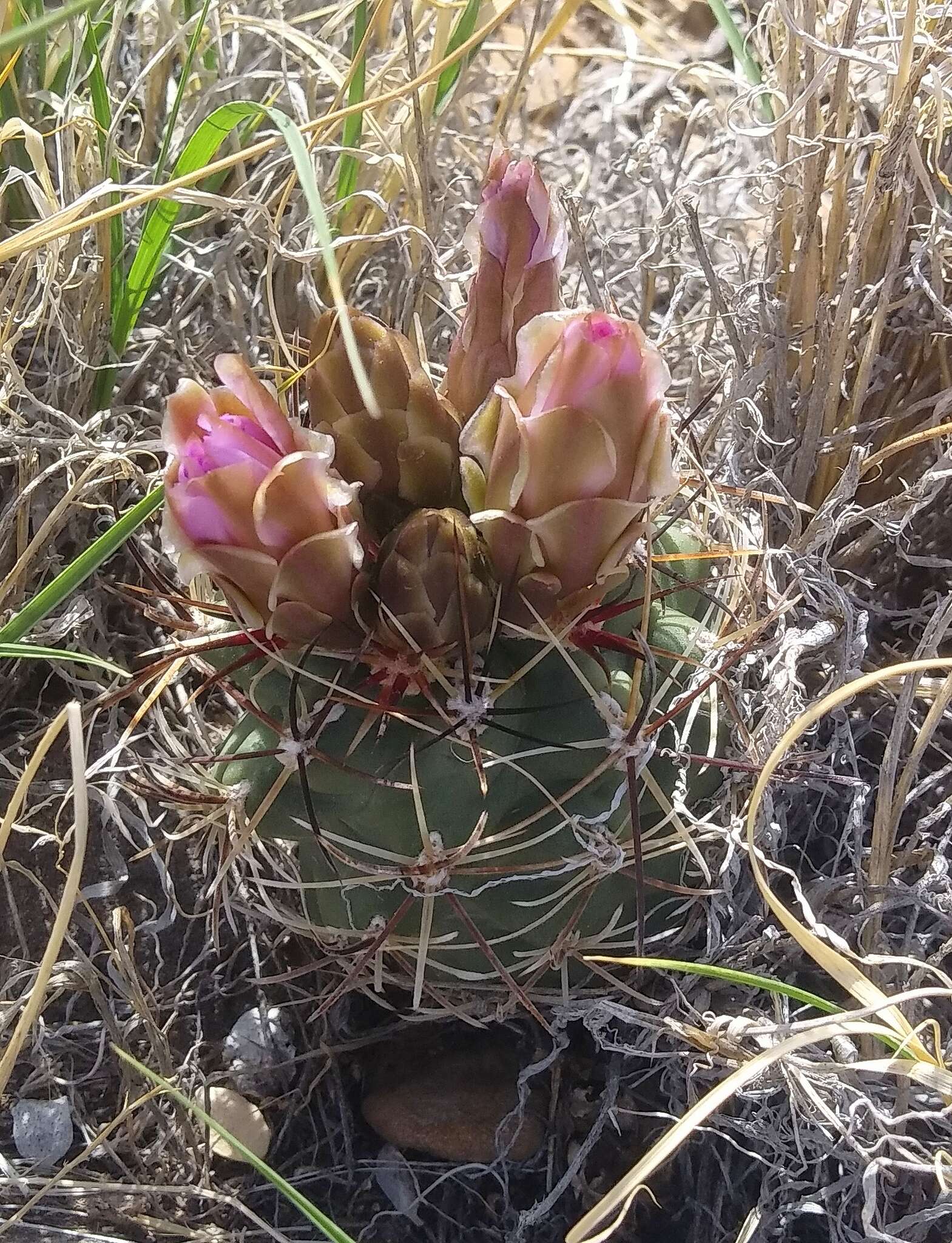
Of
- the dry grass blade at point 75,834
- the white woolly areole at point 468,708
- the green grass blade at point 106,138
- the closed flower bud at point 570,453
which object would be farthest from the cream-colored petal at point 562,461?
the green grass blade at point 106,138

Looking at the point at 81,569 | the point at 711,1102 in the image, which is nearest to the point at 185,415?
the point at 81,569

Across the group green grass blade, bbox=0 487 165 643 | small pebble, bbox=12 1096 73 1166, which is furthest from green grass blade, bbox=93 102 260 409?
small pebble, bbox=12 1096 73 1166

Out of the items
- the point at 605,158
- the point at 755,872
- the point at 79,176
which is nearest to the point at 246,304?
the point at 79,176

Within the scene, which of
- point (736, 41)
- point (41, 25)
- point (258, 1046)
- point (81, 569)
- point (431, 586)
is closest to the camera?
point (41, 25)

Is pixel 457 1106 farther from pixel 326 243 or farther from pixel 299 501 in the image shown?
pixel 326 243

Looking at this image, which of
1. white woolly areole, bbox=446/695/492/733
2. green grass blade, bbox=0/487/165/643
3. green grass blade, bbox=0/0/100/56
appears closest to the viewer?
green grass blade, bbox=0/0/100/56

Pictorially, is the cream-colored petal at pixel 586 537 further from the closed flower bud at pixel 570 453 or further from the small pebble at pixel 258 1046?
the small pebble at pixel 258 1046

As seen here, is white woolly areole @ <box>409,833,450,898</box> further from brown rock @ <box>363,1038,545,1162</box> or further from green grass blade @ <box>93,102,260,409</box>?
green grass blade @ <box>93,102,260,409</box>
